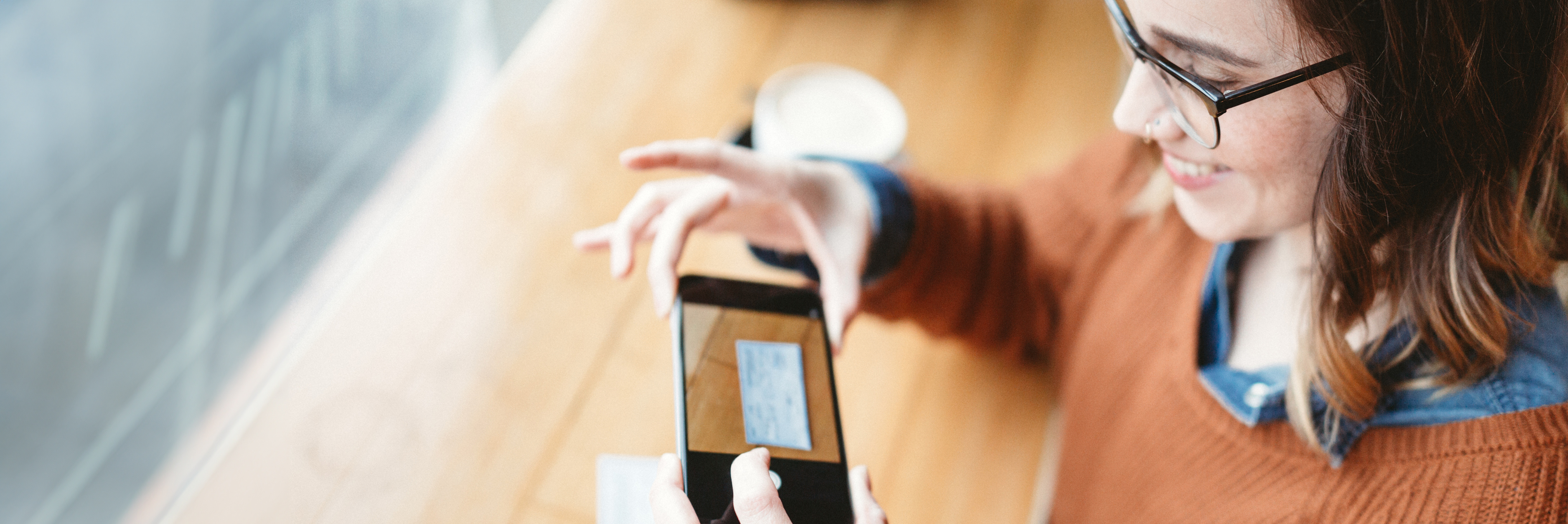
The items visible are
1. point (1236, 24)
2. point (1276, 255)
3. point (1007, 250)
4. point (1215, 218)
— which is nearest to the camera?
point (1236, 24)

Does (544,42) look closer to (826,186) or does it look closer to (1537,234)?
(826,186)

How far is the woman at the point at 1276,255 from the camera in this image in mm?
479

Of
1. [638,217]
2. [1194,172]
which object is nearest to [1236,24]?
[1194,172]

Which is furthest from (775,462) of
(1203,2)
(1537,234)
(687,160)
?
(1537,234)

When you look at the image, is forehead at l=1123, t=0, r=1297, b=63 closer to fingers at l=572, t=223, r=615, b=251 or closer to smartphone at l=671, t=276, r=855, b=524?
smartphone at l=671, t=276, r=855, b=524

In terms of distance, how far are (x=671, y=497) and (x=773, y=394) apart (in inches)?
4.2

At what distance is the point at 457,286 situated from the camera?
794mm

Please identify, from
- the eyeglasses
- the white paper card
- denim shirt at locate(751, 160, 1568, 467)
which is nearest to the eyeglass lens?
the eyeglasses

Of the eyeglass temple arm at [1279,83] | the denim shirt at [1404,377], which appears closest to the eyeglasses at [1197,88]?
the eyeglass temple arm at [1279,83]

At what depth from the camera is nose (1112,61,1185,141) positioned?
0.55 meters

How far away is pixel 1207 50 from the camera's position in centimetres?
49

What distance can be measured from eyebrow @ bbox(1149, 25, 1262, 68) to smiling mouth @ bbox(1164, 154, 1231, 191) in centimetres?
8

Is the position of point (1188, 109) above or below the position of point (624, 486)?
above

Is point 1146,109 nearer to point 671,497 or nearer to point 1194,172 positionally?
point 1194,172
